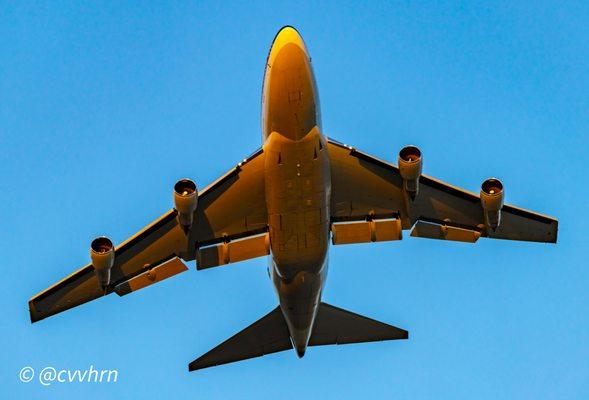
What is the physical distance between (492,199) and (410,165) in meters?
3.17

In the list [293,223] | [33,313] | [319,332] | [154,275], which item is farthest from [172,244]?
[319,332]

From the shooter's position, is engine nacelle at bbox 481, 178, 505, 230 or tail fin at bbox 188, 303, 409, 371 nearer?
engine nacelle at bbox 481, 178, 505, 230

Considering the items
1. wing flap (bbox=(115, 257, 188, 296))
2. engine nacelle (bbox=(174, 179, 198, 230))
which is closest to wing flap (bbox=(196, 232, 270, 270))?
wing flap (bbox=(115, 257, 188, 296))

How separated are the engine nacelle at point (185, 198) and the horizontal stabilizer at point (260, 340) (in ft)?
21.2

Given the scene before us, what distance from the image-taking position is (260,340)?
3628 centimetres

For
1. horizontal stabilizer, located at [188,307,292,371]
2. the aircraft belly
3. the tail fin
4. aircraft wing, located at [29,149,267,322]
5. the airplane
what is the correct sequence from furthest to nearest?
the tail fin < horizontal stabilizer, located at [188,307,292,371] < aircraft wing, located at [29,149,267,322] < the airplane < the aircraft belly

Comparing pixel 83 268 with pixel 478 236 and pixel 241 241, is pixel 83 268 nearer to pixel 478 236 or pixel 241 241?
pixel 241 241

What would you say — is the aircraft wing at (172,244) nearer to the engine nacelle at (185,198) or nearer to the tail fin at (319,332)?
the engine nacelle at (185,198)

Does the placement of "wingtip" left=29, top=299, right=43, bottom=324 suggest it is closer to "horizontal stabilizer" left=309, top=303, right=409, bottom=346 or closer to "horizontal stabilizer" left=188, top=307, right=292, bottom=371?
"horizontal stabilizer" left=188, top=307, right=292, bottom=371

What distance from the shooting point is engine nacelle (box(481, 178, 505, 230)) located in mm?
32125

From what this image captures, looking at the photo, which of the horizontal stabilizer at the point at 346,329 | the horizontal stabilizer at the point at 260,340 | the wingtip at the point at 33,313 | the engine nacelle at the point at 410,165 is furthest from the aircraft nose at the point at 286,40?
the wingtip at the point at 33,313

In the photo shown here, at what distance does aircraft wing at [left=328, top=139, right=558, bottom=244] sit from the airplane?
3cm

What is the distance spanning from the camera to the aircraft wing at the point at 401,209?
3303cm

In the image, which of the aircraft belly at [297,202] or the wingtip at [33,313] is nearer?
the aircraft belly at [297,202]
